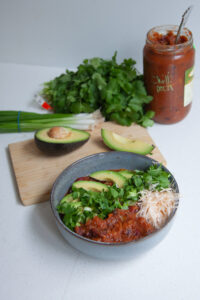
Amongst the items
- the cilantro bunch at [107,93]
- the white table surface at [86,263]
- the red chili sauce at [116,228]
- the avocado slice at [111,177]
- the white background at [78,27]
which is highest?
the white background at [78,27]

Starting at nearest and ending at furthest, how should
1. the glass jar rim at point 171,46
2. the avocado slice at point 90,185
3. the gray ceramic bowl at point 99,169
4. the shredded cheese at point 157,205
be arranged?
the gray ceramic bowl at point 99,169
the shredded cheese at point 157,205
the avocado slice at point 90,185
the glass jar rim at point 171,46

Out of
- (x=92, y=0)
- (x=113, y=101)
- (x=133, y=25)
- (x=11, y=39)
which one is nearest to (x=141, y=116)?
(x=113, y=101)

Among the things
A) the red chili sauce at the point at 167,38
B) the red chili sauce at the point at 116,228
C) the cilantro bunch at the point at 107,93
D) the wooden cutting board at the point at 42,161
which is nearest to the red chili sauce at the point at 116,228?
the red chili sauce at the point at 116,228

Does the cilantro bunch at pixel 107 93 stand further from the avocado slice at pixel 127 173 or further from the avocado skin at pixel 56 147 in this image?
the avocado slice at pixel 127 173

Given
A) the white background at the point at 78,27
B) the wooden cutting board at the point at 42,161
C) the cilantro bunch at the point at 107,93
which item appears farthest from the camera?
the white background at the point at 78,27

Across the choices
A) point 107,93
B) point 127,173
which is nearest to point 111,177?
point 127,173

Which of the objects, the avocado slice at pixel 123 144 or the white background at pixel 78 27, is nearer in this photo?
the avocado slice at pixel 123 144
